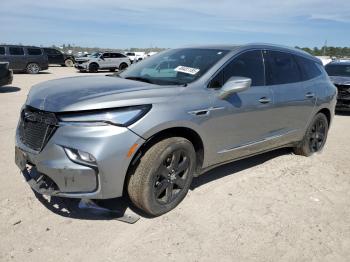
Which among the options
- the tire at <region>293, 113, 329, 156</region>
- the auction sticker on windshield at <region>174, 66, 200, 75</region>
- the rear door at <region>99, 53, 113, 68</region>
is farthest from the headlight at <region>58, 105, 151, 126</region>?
the rear door at <region>99, 53, 113, 68</region>

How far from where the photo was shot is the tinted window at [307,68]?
5.86 metres

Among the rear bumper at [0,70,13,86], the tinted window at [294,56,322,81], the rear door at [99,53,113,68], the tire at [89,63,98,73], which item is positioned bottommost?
the tire at [89,63,98,73]

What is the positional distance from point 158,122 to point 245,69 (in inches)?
66.1

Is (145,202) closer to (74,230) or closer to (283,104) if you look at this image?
(74,230)

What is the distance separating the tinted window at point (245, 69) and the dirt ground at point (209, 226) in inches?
52.2

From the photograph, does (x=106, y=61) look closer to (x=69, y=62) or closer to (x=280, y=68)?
(x=69, y=62)

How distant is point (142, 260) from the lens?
3.17 m

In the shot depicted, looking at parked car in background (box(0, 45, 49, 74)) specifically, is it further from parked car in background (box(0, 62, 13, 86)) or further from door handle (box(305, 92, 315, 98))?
door handle (box(305, 92, 315, 98))

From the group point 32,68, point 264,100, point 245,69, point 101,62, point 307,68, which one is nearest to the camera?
point 245,69

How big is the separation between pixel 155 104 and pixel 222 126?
1012 mm

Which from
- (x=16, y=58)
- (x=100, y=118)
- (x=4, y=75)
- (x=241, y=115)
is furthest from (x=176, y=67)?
(x=16, y=58)

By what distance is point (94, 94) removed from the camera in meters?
3.53

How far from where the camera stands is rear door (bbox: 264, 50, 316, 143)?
5.11 metres

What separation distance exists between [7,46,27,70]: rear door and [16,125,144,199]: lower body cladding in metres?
21.1
